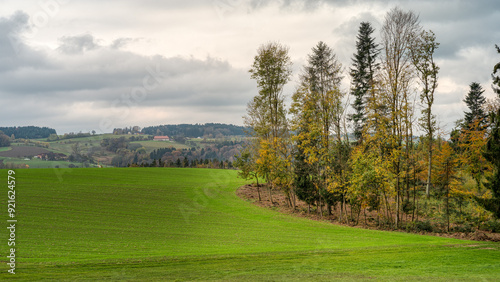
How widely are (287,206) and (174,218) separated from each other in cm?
1672

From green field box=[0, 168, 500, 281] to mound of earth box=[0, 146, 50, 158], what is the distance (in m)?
20.3

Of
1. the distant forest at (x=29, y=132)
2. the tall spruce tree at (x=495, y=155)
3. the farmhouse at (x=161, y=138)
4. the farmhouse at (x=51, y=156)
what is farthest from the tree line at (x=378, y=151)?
the farmhouse at (x=161, y=138)

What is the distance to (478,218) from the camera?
32.2 m

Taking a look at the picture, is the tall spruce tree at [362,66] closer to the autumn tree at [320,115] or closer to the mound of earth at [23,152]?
the autumn tree at [320,115]

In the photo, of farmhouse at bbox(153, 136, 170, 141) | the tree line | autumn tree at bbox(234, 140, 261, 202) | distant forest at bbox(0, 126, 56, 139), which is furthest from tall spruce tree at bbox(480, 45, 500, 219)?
farmhouse at bbox(153, 136, 170, 141)

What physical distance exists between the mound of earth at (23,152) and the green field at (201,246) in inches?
801

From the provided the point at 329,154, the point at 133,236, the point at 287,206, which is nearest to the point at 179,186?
the point at 287,206

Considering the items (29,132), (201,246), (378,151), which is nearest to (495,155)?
(378,151)

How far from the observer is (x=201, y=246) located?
22.6 meters

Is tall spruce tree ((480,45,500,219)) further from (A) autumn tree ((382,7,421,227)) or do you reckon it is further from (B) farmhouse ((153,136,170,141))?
(B) farmhouse ((153,136,170,141))

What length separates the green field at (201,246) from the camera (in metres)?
15.1

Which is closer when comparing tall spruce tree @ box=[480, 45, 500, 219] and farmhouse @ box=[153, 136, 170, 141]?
tall spruce tree @ box=[480, 45, 500, 219]

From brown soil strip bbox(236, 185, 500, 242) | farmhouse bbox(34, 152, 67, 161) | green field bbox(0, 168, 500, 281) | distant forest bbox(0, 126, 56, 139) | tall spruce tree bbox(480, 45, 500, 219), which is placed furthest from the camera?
distant forest bbox(0, 126, 56, 139)

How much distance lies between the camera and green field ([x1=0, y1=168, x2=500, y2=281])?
15078 mm
